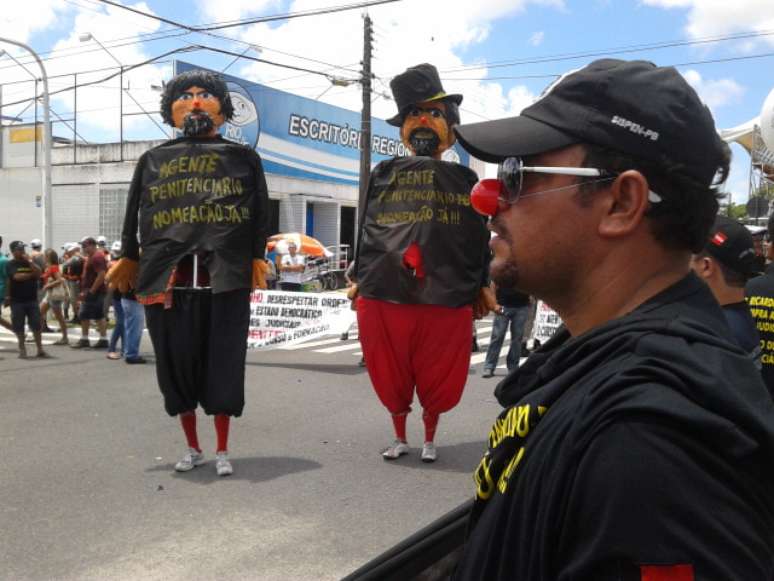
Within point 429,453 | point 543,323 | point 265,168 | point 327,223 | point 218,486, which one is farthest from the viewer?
point 327,223

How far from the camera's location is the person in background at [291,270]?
20.3 meters

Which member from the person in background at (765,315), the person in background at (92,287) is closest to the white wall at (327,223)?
the person in background at (92,287)

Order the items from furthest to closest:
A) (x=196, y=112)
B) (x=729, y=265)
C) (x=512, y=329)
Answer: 1. (x=512, y=329)
2. (x=196, y=112)
3. (x=729, y=265)

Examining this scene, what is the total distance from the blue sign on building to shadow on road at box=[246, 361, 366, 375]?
13.1m

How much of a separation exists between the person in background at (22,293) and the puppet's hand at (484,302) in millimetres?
7619

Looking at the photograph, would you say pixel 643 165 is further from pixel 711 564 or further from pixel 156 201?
pixel 156 201

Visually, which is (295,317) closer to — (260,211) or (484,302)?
(484,302)

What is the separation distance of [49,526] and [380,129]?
91.2 feet

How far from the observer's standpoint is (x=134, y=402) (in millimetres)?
7367

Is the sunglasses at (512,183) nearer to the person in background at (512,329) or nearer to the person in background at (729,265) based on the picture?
the person in background at (729,265)

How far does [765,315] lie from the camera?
3.37 metres

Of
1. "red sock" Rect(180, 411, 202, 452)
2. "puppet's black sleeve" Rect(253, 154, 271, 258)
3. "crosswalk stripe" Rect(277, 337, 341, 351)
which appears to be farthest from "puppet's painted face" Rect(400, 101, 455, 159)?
"crosswalk stripe" Rect(277, 337, 341, 351)

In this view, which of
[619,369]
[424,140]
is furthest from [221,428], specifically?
[619,369]

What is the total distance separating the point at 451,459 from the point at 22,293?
311 inches
